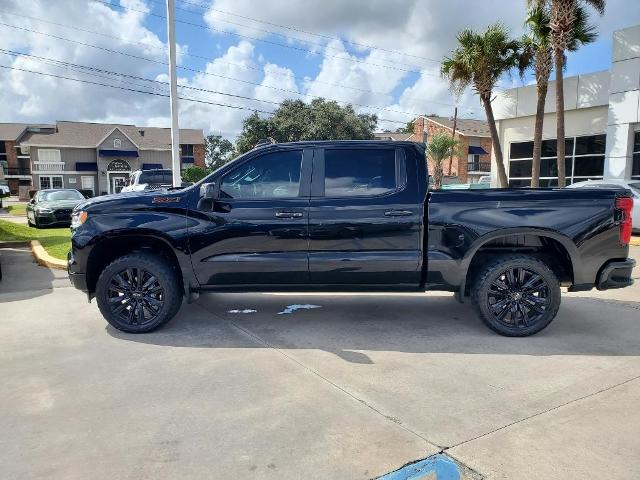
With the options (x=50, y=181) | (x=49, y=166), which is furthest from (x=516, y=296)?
(x=49, y=166)

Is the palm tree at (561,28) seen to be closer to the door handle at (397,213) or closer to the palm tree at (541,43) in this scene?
the palm tree at (541,43)

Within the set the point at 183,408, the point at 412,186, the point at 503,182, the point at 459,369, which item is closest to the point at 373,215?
the point at 412,186

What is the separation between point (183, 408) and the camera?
352 centimetres

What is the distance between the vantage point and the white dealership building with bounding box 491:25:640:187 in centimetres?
1598

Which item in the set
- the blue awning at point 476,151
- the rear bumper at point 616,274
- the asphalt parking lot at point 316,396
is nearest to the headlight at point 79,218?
the asphalt parking lot at point 316,396

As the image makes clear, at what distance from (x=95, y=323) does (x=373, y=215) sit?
11.2ft

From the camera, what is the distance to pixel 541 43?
17.2 meters

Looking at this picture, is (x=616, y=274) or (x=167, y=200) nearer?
(x=616, y=274)

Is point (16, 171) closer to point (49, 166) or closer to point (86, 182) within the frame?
point (49, 166)

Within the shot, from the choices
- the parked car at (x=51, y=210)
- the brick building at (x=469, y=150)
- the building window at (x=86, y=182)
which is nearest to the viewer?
the parked car at (x=51, y=210)

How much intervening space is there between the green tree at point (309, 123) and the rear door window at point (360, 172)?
39186mm

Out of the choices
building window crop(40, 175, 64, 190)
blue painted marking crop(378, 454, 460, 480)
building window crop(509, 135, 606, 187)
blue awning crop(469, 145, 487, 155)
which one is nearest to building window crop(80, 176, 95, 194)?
building window crop(40, 175, 64, 190)

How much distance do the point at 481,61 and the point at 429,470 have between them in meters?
17.9

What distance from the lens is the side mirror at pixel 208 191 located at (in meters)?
4.93
